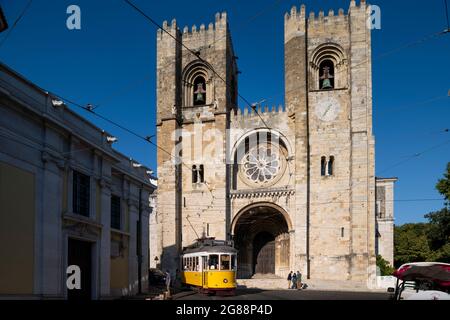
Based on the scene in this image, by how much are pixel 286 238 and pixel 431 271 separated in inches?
993

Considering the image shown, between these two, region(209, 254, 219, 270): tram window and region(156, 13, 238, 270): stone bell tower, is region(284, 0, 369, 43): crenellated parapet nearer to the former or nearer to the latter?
region(156, 13, 238, 270): stone bell tower

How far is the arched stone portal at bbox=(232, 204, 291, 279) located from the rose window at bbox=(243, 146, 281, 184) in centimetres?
227

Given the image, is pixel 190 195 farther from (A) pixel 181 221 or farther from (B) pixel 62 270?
(B) pixel 62 270

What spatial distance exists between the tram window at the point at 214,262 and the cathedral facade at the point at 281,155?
1161 cm

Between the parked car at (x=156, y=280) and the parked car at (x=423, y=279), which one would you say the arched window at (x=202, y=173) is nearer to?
the parked car at (x=156, y=280)

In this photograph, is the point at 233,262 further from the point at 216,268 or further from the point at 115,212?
the point at 115,212

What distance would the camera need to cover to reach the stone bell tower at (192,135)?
1449 inches

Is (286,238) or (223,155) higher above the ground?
(223,155)

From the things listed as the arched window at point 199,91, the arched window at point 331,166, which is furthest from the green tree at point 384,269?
the arched window at point 199,91

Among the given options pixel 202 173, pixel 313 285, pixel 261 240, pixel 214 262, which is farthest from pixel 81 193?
pixel 261 240

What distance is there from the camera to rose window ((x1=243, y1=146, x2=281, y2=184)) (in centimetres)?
3762
